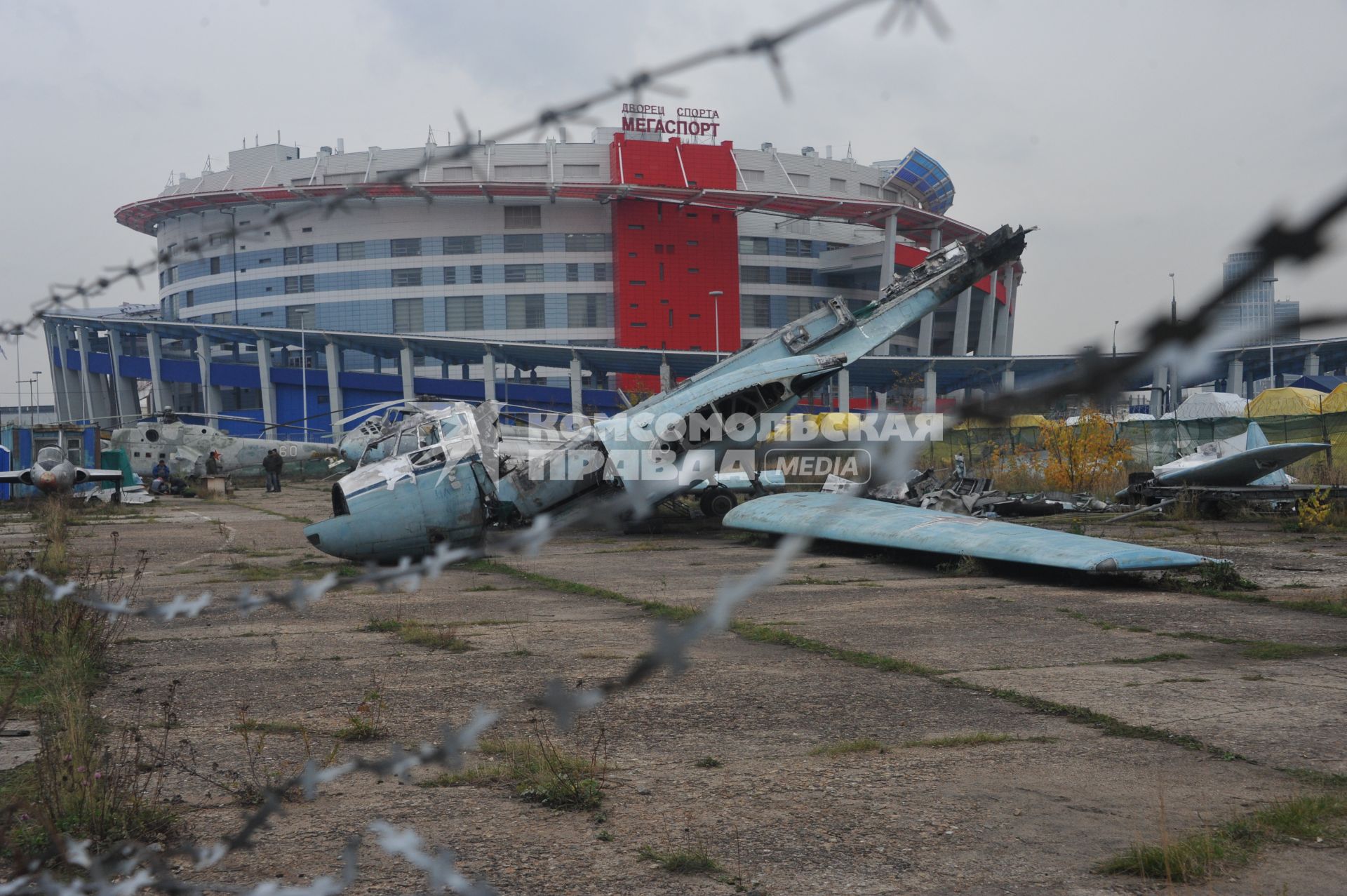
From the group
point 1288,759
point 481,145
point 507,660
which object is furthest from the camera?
point 507,660

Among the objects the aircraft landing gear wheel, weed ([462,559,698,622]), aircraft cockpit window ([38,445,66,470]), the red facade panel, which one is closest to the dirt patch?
weed ([462,559,698,622])

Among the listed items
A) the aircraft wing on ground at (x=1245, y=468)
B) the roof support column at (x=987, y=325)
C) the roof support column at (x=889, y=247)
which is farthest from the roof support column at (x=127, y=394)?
the aircraft wing on ground at (x=1245, y=468)

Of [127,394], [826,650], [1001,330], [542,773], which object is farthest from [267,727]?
[127,394]

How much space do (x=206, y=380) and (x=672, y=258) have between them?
2782 cm

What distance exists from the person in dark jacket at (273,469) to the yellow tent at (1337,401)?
37403mm

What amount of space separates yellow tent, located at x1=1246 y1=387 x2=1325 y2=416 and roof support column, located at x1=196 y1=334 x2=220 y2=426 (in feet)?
152

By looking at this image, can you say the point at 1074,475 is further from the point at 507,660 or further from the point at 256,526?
the point at 507,660

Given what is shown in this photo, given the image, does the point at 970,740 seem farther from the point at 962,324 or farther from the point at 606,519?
the point at 962,324

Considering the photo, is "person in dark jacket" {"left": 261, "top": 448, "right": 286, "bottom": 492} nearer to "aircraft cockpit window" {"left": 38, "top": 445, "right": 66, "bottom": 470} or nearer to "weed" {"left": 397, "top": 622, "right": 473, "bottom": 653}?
"aircraft cockpit window" {"left": 38, "top": 445, "right": 66, "bottom": 470}

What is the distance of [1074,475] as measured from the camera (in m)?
26.5

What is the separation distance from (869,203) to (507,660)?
56.0 metres

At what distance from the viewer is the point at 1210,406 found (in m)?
44.7

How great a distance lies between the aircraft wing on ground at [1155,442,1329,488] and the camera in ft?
58.0

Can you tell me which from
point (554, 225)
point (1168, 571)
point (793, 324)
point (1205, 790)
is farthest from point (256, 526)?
point (554, 225)
